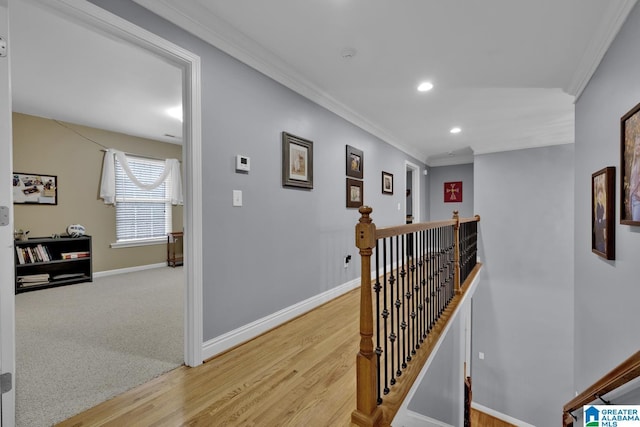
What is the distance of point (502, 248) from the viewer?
546cm

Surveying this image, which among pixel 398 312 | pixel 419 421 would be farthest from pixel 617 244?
pixel 419 421

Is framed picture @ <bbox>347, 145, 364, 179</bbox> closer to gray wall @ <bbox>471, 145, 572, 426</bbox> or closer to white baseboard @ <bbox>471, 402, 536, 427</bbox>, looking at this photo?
gray wall @ <bbox>471, 145, 572, 426</bbox>

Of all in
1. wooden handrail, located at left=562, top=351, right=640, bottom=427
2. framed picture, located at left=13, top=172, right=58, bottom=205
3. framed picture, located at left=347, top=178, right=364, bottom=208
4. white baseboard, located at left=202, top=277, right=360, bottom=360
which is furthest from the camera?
framed picture, located at left=13, top=172, right=58, bottom=205

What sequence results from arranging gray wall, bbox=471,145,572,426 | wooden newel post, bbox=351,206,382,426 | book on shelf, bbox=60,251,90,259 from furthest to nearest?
gray wall, bbox=471,145,572,426 < book on shelf, bbox=60,251,90,259 < wooden newel post, bbox=351,206,382,426

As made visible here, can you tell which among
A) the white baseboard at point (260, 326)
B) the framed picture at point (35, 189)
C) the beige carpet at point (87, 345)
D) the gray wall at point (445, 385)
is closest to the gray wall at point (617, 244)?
the gray wall at point (445, 385)

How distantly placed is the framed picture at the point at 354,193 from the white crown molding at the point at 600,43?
243 centimetres

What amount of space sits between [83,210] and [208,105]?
13.5ft

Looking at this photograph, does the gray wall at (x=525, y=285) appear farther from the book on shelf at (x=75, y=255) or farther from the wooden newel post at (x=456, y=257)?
the book on shelf at (x=75, y=255)

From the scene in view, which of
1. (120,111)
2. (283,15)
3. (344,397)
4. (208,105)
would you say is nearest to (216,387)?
(344,397)

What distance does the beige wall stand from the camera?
4098mm

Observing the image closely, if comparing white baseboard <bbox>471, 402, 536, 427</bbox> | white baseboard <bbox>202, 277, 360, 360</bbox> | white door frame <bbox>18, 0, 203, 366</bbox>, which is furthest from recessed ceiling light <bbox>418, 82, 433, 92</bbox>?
white baseboard <bbox>471, 402, 536, 427</bbox>

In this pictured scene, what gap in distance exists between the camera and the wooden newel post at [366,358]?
1.36 metres

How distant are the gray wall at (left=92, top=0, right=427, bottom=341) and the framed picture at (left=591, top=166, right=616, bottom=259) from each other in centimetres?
232

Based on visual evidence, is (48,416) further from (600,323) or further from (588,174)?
(588,174)
